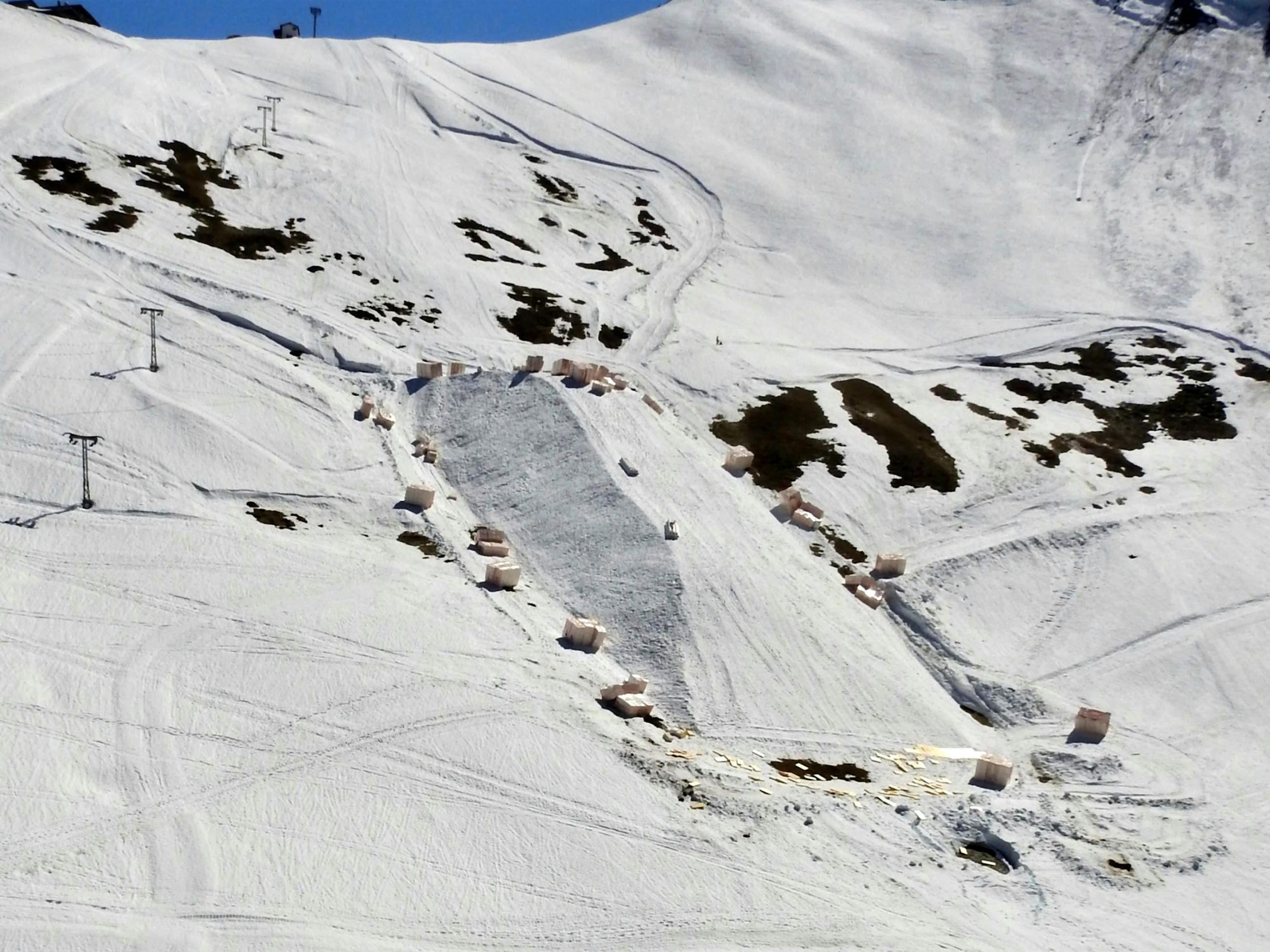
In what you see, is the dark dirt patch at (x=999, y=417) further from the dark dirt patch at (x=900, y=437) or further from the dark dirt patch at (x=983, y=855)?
A: the dark dirt patch at (x=983, y=855)

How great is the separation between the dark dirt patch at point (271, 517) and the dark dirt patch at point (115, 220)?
14.6m

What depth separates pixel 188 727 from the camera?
22359 mm

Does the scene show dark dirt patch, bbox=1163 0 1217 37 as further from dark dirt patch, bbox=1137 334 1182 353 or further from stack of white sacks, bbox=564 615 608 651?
stack of white sacks, bbox=564 615 608 651

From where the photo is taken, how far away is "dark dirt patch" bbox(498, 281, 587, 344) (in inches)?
1623

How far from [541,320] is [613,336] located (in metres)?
2.55

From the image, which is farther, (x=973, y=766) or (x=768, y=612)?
(x=768, y=612)

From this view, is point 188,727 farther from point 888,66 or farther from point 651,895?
point 888,66

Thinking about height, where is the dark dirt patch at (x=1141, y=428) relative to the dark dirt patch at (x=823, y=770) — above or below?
above

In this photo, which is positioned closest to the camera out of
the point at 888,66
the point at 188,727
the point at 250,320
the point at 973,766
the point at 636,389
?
the point at 188,727

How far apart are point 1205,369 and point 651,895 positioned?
36.9m

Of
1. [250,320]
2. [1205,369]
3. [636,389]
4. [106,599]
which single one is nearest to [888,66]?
[1205,369]

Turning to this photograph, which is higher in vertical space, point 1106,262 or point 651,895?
point 1106,262

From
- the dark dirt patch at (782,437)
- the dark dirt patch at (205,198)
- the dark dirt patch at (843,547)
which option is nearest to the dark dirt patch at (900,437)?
the dark dirt patch at (782,437)

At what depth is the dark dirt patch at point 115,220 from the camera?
3906 cm
